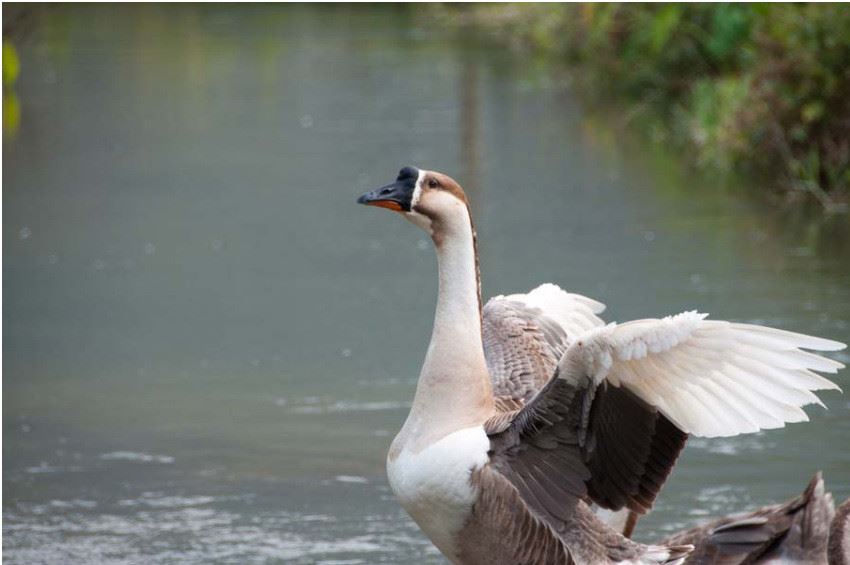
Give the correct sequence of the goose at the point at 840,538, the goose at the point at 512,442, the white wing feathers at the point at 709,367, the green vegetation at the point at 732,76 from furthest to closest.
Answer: the green vegetation at the point at 732,76 < the goose at the point at 512,442 < the goose at the point at 840,538 < the white wing feathers at the point at 709,367

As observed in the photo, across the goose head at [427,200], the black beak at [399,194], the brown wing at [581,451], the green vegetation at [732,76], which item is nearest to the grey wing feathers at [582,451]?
the brown wing at [581,451]

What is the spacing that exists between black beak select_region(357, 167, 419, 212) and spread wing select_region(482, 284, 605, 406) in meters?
1.07

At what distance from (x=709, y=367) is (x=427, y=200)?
1171mm

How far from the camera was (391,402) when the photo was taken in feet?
31.2

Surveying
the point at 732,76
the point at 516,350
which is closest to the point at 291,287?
the point at 516,350

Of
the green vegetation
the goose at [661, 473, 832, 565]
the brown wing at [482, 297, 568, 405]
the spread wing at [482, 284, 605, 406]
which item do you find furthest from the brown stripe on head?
the green vegetation

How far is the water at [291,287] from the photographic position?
792 centimetres

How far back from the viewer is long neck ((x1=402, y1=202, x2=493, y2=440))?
5.54 meters

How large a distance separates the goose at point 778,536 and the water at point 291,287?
5.21 feet

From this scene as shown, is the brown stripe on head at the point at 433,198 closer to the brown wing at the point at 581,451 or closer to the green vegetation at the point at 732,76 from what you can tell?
the brown wing at the point at 581,451

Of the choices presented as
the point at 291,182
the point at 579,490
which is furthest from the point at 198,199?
the point at 579,490

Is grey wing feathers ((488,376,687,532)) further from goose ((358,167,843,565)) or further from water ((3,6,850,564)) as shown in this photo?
water ((3,6,850,564))

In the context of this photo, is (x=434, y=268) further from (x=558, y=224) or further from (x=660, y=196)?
(x=660, y=196)

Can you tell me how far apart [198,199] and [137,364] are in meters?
6.96
